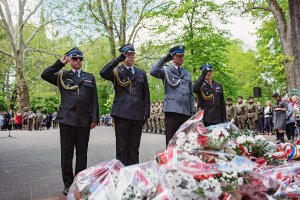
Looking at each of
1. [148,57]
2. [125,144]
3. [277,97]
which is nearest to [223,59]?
A: [148,57]

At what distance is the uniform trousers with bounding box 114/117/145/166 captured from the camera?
206 inches

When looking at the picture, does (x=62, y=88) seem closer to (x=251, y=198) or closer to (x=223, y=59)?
(x=251, y=198)

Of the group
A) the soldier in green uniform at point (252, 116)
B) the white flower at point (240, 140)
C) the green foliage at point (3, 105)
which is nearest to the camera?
the white flower at point (240, 140)

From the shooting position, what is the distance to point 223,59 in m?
21.9

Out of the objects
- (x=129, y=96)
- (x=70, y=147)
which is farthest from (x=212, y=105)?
(x=70, y=147)

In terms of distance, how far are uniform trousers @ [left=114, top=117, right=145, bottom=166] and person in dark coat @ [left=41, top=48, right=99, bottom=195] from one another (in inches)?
14.8

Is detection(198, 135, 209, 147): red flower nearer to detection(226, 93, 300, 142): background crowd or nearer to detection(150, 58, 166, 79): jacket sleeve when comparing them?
detection(150, 58, 166, 79): jacket sleeve

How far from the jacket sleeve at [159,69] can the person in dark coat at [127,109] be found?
24cm

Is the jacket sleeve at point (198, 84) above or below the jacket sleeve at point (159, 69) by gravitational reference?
below

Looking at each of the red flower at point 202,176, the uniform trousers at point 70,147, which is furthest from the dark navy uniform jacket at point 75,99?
the red flower at point 202,176

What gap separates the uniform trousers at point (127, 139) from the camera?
5.23 metres

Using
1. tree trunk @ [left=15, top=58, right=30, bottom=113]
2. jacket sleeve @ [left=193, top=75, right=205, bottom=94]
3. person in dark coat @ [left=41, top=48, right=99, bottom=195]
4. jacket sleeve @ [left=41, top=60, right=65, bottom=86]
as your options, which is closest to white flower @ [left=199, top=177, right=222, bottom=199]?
person in dark coat @ [left=41, top=48, right=99, bottom=195]

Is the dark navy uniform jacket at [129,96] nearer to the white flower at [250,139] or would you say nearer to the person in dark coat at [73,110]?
the person in dark coat at [73,110]

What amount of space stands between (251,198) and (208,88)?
13.4ft
